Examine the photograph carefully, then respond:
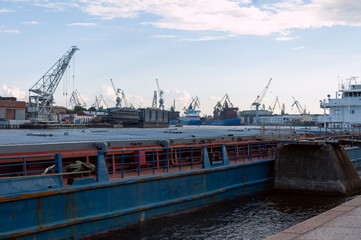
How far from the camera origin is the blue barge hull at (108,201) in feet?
38.5

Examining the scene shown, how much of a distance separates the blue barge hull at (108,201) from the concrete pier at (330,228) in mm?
6113

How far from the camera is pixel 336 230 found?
10805 mm

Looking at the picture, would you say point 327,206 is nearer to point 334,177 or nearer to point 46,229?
point 334,177

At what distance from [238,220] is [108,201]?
Answer: 6.02 metres

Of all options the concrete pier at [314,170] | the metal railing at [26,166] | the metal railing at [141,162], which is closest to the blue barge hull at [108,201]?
the metal railing at [141,162]

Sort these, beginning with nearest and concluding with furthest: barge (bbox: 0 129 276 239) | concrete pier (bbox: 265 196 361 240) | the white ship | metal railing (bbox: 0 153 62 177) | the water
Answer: concrete pier (bbox: 265 196 361 240)
barge (bbox: 0 129 276 239)
metal railing (bbox: 0 153 62 177)
the water
the white ship

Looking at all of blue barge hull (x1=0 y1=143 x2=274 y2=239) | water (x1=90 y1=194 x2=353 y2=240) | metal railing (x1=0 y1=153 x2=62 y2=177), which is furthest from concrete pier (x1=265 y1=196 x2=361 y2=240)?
metal railing (x1=0 y1=153 x2=62 y2=177)

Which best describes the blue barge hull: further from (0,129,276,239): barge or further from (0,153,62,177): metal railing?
(0,153,62,177): metal railing

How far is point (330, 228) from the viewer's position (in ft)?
36.2

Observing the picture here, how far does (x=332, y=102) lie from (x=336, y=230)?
130ft

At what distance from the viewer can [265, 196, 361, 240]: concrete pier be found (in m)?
10.2

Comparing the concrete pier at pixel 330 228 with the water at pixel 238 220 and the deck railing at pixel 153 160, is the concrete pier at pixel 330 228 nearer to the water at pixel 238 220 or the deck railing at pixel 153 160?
the water at pixel 238 220

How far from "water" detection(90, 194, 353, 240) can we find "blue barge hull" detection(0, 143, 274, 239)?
449 millimetres

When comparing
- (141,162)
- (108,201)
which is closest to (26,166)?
(108,201)
